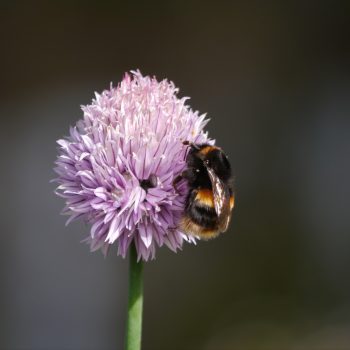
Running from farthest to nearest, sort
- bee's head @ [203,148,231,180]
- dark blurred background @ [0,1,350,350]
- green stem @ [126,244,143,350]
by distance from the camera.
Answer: dark blurred background @ [0,1,350,350] < bee's head @ [203,148,231,180] < green stem @ [126,244,143,350]

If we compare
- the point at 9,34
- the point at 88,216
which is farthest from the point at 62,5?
the point at 88,216

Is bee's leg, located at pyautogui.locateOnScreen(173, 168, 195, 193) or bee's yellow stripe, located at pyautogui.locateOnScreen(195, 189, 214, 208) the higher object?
bee's leg, located at pyautogui.locateOnScreen(173, 168, 195, 193)

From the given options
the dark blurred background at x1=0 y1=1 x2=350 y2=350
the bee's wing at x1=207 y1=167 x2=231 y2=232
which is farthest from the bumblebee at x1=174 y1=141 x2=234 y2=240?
the dark blurred background at x1=0 y1=1 x2=350 y2=350

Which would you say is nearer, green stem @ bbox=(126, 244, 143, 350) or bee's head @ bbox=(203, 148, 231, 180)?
green stem @ bbox=(126, 244, 143, 350)

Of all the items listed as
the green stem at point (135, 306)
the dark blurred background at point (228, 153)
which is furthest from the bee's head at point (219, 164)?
the dark blurred background at point (228, 153)

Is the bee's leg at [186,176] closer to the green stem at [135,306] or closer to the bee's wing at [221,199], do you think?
the bee's wing at [221,199]

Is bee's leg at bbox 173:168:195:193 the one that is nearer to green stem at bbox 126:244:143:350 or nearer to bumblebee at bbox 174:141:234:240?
bumblebee at bbox 174:141:234:240

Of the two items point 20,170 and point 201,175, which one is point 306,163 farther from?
point 201,175

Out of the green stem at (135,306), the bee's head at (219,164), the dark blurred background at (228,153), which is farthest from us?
the dark blurred background at (228,153)
